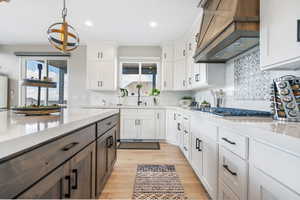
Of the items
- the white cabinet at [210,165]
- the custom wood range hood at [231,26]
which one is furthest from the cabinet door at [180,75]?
the white cabinet at [210,165]

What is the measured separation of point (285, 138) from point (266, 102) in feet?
4.32

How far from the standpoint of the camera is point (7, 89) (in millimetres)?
4961

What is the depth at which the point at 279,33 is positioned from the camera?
1.19m

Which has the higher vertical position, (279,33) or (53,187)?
(279,33)

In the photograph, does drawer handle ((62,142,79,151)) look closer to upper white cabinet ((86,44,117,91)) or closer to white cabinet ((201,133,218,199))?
white cabinet ((201,133,218,199))

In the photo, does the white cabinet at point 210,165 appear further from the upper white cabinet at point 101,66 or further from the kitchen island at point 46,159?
the upper white cabinet at point 101,66

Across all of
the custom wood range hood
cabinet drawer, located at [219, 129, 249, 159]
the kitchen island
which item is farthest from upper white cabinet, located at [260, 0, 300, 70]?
the kitchen island

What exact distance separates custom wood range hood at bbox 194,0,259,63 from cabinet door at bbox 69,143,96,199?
1542mm

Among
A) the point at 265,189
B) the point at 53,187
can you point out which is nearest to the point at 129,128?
the point at 53,187

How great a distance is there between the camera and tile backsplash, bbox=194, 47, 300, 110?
1.84 metres

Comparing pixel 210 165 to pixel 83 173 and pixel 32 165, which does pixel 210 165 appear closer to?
pixel 83 173

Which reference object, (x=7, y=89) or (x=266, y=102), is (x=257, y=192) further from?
(x=7, y=89)

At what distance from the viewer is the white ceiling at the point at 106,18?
2914 mm

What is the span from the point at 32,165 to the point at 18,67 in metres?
5.56
